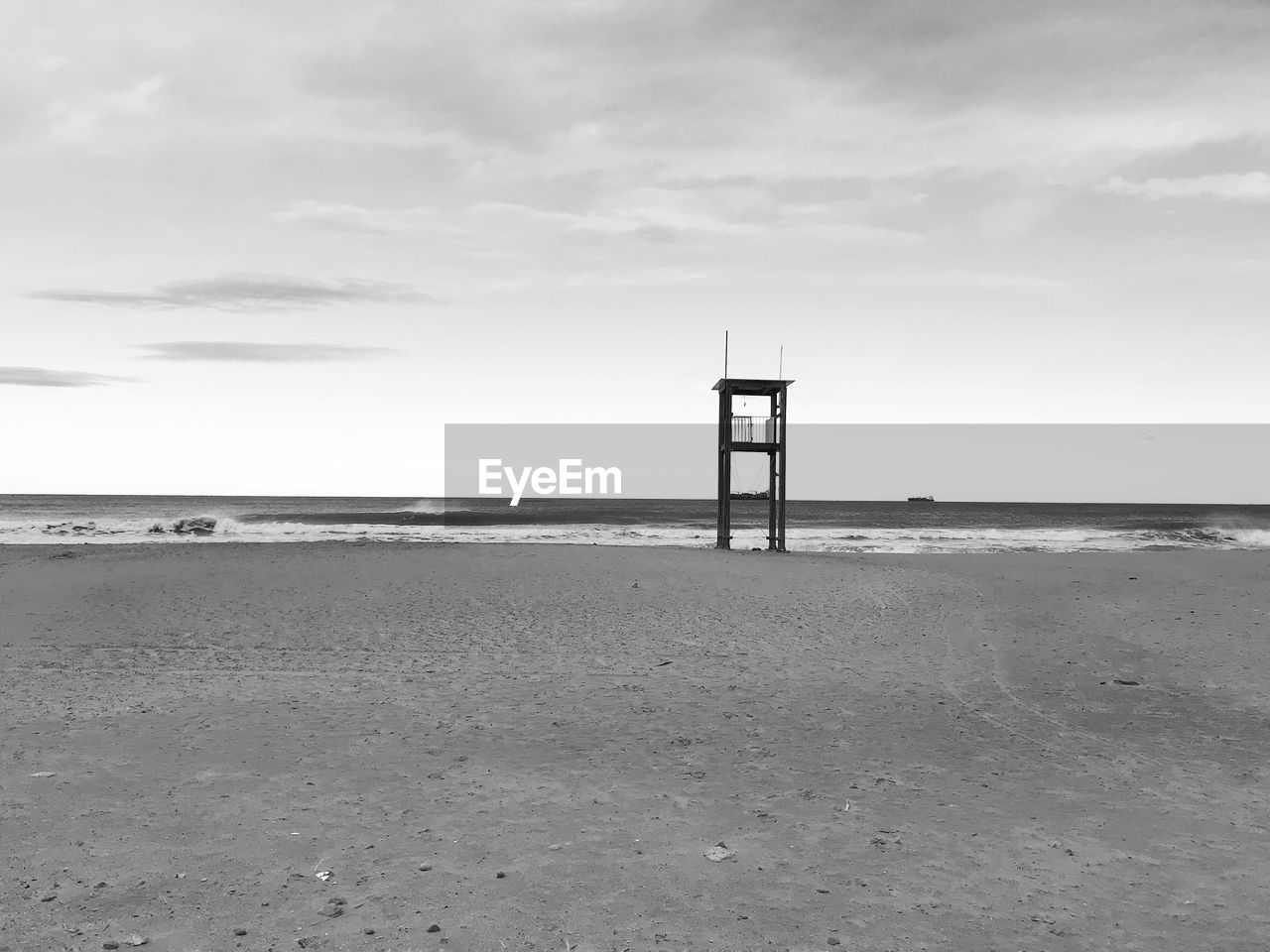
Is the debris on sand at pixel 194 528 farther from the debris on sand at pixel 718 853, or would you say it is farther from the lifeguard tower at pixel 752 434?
the debris on sand at pixel 718 853

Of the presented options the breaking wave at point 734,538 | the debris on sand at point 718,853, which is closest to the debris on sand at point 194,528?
the breaking wave at point 734,538

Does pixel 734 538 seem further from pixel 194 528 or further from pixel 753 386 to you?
Result: pixel 194 528

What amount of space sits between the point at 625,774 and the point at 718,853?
1533 millimetres

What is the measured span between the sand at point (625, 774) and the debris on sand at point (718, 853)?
5 centimetres

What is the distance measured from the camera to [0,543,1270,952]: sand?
437 centimetres

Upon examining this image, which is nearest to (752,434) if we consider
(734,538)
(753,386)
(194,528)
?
(753,386)

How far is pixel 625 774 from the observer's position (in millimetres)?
6539

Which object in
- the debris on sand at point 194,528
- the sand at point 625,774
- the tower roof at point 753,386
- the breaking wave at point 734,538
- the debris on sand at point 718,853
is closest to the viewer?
the sand at point 625,774

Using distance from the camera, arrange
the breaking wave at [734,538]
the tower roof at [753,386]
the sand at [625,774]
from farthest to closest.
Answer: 1. the breaking wave at [734,538]
2. the tower roof at [753,386]
3. the sand at [625,774]

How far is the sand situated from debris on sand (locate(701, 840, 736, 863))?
5cm

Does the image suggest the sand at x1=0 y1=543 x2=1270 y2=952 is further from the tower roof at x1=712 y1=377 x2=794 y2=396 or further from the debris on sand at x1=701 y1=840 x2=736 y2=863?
the tower roof at x1=712 y1=377 x2=794 y2=396

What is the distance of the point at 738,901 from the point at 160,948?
257 cm

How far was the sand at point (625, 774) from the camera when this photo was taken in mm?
4371

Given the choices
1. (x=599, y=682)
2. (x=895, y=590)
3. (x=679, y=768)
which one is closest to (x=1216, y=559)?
(x=895, y=590)
